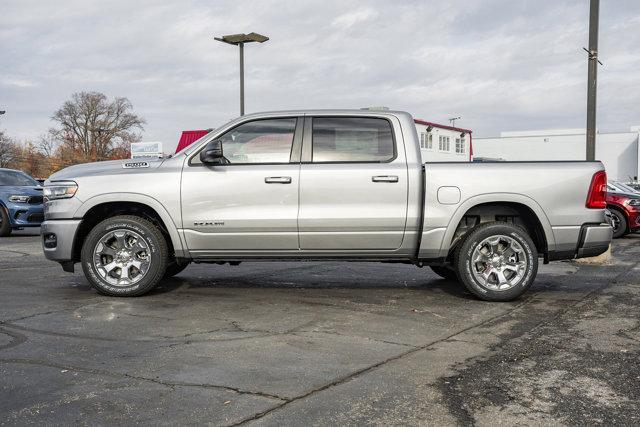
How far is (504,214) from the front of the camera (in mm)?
6727

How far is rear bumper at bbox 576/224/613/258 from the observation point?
6.50 meters

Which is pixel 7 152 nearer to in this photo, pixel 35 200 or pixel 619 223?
pixel 35 200

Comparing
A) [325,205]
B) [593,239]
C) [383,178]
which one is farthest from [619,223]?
[325,205]

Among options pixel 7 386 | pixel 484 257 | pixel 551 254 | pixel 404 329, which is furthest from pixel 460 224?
pixel 7 386

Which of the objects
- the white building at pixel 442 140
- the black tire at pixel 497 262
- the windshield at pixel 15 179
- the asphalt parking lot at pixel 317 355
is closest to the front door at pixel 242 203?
the asphalt parking lot at pixel 317 355

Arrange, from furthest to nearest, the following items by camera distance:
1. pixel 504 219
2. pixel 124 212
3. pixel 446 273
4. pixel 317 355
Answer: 1. pixel 446 273
2. pixel 124 212
3. pixel 504 219
4. pixel 317 355

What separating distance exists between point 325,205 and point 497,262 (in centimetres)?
182

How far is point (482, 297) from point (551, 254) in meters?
0.83

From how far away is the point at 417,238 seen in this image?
651 cm

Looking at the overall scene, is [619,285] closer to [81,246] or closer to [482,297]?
[482,297]

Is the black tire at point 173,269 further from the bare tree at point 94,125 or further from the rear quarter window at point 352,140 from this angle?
the bare tree at point 94,125

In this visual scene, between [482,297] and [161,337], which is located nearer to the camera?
[161,337]

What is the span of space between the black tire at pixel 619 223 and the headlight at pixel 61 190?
12.4m

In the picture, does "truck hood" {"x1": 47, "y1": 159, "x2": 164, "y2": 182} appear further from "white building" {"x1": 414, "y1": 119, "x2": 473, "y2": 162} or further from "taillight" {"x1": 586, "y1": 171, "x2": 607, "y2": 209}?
"white building" {"x1": 414, "y1": 119, "x2": 473, "y2": 162}
